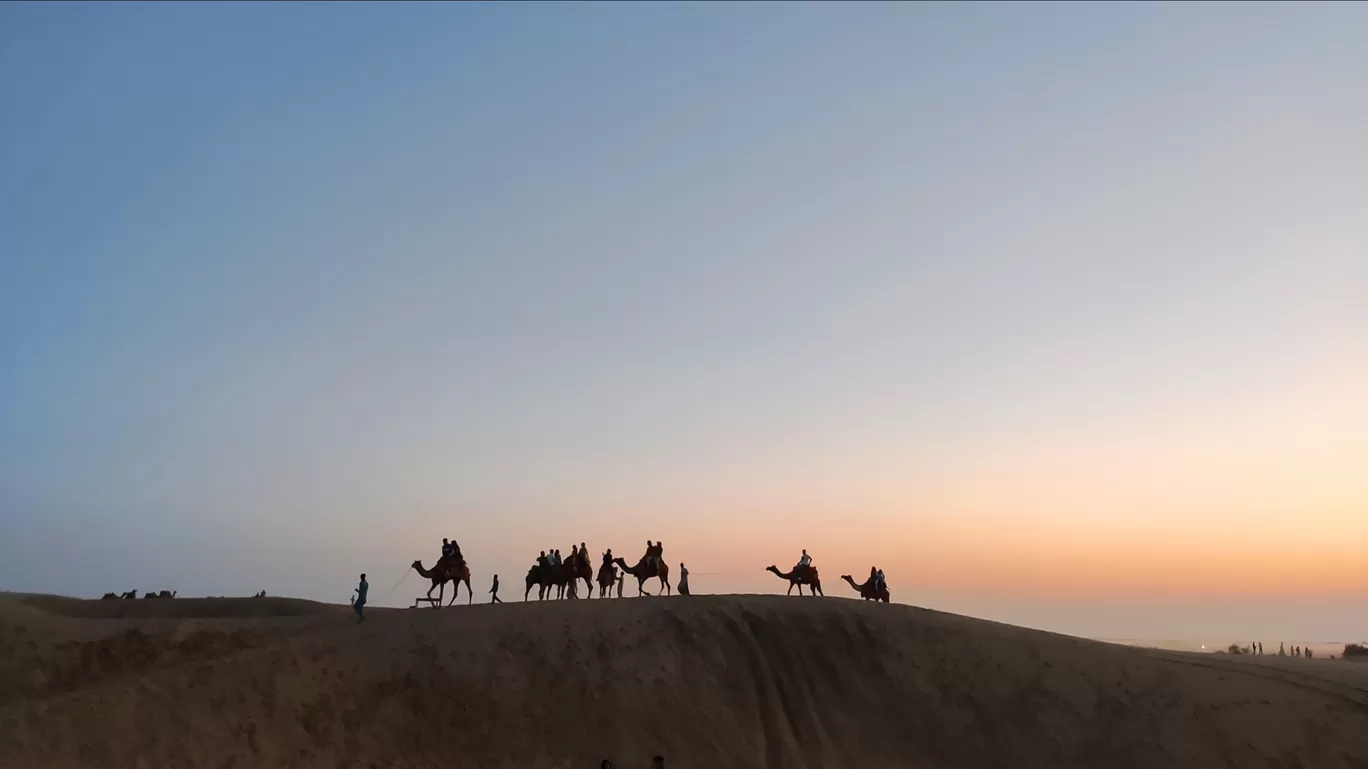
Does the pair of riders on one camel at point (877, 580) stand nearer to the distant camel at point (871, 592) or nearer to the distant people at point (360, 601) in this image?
the distant camel at point (871, 592)

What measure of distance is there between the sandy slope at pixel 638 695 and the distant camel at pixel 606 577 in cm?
363

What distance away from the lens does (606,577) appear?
32.9 m

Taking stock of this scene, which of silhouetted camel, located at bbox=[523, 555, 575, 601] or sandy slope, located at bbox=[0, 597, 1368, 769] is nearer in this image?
sandy slope, located at bbox=[0, 597, 1368, 769]

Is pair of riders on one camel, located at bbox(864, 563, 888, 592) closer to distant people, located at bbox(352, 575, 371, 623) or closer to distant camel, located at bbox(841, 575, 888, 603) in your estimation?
distant camel, located at bbox(841, 575, 888, 603)

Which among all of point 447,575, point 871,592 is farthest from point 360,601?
point 871,592

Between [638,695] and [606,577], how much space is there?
28.1 ft

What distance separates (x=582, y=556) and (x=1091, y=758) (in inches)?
640

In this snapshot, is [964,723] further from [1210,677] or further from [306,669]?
[306,669]

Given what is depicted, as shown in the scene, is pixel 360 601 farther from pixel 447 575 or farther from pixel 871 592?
pixel 871 592

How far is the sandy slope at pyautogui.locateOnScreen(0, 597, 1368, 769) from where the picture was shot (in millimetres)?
21641

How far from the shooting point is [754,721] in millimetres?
24328

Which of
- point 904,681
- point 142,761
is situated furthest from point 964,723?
point 142,761

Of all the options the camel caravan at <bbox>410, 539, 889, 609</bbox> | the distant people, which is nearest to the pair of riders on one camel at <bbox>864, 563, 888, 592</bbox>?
the camel caravan at <bbox>410, 539, 889, 609</bbox>

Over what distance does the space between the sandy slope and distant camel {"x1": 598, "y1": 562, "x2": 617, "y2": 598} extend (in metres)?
3.63
